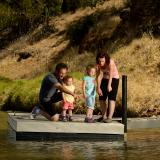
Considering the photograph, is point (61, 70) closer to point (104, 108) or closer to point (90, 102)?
point (90, 102)

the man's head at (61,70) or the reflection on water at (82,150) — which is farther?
the man's head at (61,70)

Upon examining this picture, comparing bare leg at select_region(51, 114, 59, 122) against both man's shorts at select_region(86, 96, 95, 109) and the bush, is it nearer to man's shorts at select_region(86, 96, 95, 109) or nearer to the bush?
man's shorts at select_region(86, 96, 95, 109)

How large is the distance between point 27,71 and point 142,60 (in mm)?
14712

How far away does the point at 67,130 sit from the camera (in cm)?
1425

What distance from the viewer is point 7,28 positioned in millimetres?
52094

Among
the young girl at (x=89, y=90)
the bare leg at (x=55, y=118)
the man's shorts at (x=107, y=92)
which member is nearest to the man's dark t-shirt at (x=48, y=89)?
the bare leg at (x=55, y=118)

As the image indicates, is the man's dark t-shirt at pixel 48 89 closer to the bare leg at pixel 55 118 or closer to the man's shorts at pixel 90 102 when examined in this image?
the bare leg at pixel 55 118

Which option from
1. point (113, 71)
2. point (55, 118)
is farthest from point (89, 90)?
point (55, 118)

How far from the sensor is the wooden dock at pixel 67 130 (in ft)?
46.6

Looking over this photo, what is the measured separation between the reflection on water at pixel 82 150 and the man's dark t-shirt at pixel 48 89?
4.21ft

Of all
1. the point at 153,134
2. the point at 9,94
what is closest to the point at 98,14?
the point at 9,94

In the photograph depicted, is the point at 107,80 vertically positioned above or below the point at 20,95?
above

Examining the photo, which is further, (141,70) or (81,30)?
(81,30)

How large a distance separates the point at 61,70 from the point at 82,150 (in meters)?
2.73
